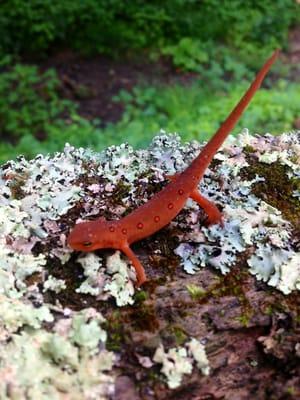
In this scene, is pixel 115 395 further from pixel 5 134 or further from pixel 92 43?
pixel 92 43

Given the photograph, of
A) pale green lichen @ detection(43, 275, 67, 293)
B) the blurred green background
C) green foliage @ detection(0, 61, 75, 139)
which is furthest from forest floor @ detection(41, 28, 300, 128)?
pale green lichen @ detection(43, 275, 67, 293)

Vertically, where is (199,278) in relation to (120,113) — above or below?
below

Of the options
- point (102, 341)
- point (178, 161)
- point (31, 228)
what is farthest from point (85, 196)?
point (102, 341)

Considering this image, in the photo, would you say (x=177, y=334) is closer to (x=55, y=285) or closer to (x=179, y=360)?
(x=179, y=360)

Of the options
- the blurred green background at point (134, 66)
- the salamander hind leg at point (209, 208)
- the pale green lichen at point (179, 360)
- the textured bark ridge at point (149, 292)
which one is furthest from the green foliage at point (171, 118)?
the pale green lichen at point (179, 360)

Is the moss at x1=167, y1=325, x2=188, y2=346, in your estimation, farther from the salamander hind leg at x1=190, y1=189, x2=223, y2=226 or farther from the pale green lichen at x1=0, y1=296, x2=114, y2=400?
the salamander hind leg at x1=190, y1=189, x2=223, y2=226

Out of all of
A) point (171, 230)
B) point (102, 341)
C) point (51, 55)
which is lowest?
point (102, 341)

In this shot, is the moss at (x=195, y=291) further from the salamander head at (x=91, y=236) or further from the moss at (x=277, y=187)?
the moss at (x=277, y=187)
